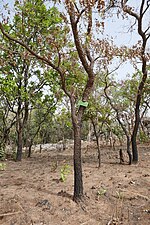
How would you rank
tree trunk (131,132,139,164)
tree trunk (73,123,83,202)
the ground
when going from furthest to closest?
1. tree trunk (131,132,139,164)
2. tree trunk (73,123,83,202)
3. the ground

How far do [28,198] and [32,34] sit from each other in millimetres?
6104

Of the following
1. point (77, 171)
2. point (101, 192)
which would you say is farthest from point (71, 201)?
point (101, 192)

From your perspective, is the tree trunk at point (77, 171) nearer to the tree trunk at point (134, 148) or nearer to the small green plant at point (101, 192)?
the small green plant at point (101, 192)

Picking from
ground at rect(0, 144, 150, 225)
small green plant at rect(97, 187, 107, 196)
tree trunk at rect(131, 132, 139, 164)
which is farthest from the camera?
tree trunk at rect(131, 132, 139, 164)

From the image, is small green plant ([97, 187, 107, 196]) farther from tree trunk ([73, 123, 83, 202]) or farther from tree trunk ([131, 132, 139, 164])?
tree trunk ([131, 132, 139, 164])

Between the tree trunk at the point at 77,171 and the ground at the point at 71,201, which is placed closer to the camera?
the ground at the point at 71,201

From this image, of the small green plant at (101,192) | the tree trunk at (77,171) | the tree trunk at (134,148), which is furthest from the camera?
the tree trunk at (134,148)

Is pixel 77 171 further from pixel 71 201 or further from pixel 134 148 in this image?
pixel 134 148

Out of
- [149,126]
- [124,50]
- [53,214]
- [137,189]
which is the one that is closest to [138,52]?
[124,50]

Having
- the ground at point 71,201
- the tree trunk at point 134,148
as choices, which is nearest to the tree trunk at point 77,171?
the ground at point 71,201

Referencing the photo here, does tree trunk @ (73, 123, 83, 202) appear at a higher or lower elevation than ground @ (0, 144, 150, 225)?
higher

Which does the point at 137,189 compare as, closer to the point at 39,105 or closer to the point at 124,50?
the point at 124,50

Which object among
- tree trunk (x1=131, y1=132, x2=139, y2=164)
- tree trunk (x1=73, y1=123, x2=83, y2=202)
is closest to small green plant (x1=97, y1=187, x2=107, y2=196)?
tree trunk (x1=73, y1=123, x2=83, y2=202)

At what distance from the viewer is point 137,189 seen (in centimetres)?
457
